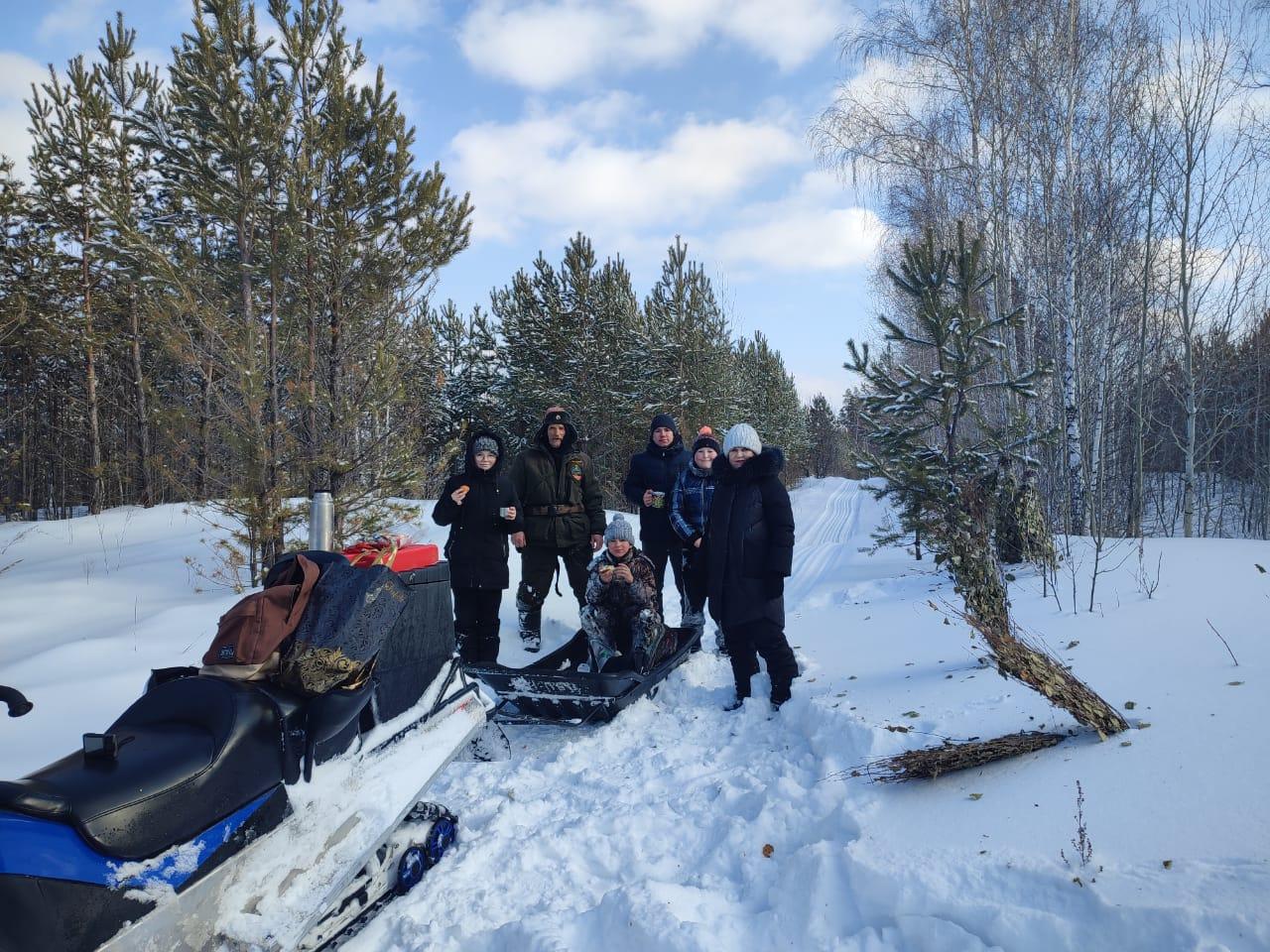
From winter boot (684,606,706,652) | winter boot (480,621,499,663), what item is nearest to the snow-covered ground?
winter boot (684,606,706,652)

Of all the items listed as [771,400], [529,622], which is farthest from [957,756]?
[771,400]

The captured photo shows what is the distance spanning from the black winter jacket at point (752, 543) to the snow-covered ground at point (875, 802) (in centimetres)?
65

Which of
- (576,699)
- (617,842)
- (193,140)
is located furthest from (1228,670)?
(193,140)

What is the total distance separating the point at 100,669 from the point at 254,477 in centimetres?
346

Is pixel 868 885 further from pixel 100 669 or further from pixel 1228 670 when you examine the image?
pixel 100 669

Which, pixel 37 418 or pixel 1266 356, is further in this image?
pixel 37 418

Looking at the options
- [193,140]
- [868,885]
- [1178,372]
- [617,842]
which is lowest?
[617,842]

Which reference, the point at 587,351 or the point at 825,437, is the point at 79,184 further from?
the point at 825,437

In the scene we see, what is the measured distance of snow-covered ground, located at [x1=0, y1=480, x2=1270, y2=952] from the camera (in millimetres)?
2012

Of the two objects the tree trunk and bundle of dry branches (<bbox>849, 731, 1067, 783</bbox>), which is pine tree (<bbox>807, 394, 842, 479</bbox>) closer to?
the tree trunk

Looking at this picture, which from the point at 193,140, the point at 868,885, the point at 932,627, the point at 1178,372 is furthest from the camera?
the point at 1178,372

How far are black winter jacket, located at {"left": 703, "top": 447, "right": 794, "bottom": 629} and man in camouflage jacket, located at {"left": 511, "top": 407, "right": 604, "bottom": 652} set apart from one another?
1574mm

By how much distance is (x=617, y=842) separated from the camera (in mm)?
3002

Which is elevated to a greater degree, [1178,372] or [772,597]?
[1178,372]
